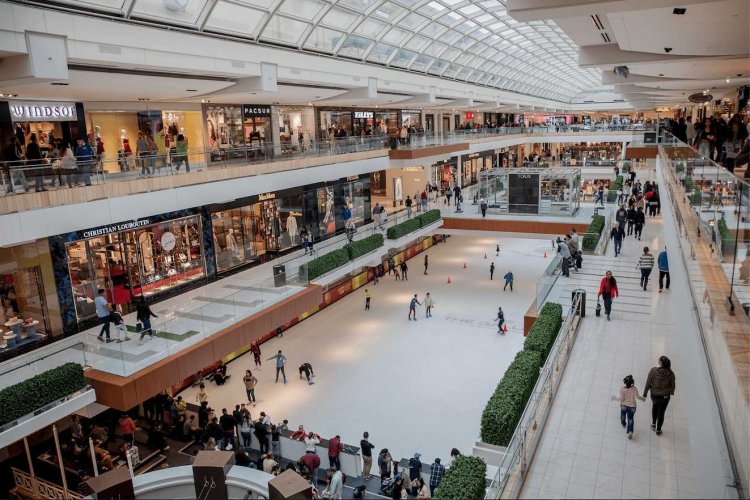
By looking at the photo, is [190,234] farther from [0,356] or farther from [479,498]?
[479,498]

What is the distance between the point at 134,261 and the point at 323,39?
1249cm

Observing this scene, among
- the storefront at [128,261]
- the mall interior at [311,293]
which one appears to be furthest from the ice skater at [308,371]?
the storefront at [128,261]

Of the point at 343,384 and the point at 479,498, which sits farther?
the point at 343,384

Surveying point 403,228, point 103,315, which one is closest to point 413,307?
point 403,228

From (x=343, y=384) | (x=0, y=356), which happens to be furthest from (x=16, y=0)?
(x=343, y=384)

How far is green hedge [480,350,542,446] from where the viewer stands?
1038cm

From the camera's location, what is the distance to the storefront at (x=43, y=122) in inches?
668

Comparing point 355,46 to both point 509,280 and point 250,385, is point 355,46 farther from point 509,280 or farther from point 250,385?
point 250,385

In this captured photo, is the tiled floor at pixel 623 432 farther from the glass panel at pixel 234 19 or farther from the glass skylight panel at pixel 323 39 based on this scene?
the glass skylight panel at pixel 323 39

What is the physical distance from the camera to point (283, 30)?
2088cm

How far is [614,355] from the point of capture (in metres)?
13.0

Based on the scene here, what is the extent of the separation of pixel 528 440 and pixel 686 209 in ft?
21.3

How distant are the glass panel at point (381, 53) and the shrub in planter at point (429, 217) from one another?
9.01 meters

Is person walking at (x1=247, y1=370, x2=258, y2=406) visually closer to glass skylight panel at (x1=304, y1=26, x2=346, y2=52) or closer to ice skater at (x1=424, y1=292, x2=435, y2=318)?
ice skater at (x1=424, y1=292, x2=435, y2=318)
